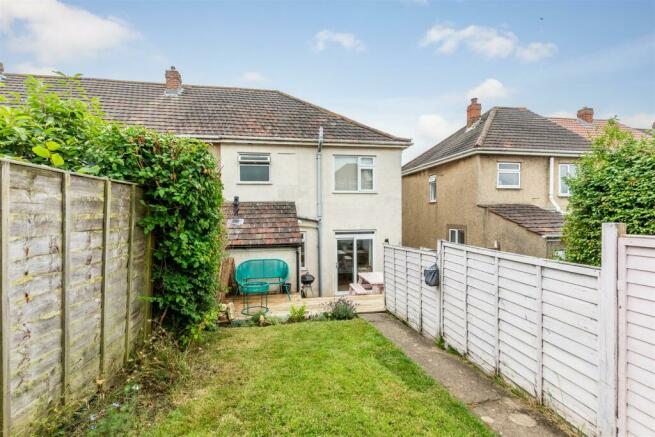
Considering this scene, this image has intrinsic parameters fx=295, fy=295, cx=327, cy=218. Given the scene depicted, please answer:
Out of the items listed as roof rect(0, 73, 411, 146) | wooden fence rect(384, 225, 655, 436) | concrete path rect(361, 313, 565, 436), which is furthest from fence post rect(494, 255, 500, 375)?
roof rect(0, 73, 411, 146)

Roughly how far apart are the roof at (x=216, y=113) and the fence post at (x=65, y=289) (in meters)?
9.36

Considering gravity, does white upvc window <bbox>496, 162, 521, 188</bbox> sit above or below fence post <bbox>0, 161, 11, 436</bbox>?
above

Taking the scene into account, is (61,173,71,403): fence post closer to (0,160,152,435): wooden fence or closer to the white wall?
(0,160,152,435): wooden fence

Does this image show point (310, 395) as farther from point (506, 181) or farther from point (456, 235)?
point (506, 181)

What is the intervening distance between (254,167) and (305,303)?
240 inches

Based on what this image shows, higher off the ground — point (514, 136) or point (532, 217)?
point (514, 136)

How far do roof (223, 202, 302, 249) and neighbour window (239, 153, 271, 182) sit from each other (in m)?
1.05

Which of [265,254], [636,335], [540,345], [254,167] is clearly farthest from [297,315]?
[254,167]

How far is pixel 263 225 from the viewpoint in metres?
10.7

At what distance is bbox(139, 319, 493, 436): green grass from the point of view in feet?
10.4

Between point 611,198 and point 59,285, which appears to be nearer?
point 59,285

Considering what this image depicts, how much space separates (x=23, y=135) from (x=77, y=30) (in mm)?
9607

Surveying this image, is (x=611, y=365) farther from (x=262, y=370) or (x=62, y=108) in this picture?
(x=62, y=108)

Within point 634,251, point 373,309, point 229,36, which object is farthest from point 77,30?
point 634,251
